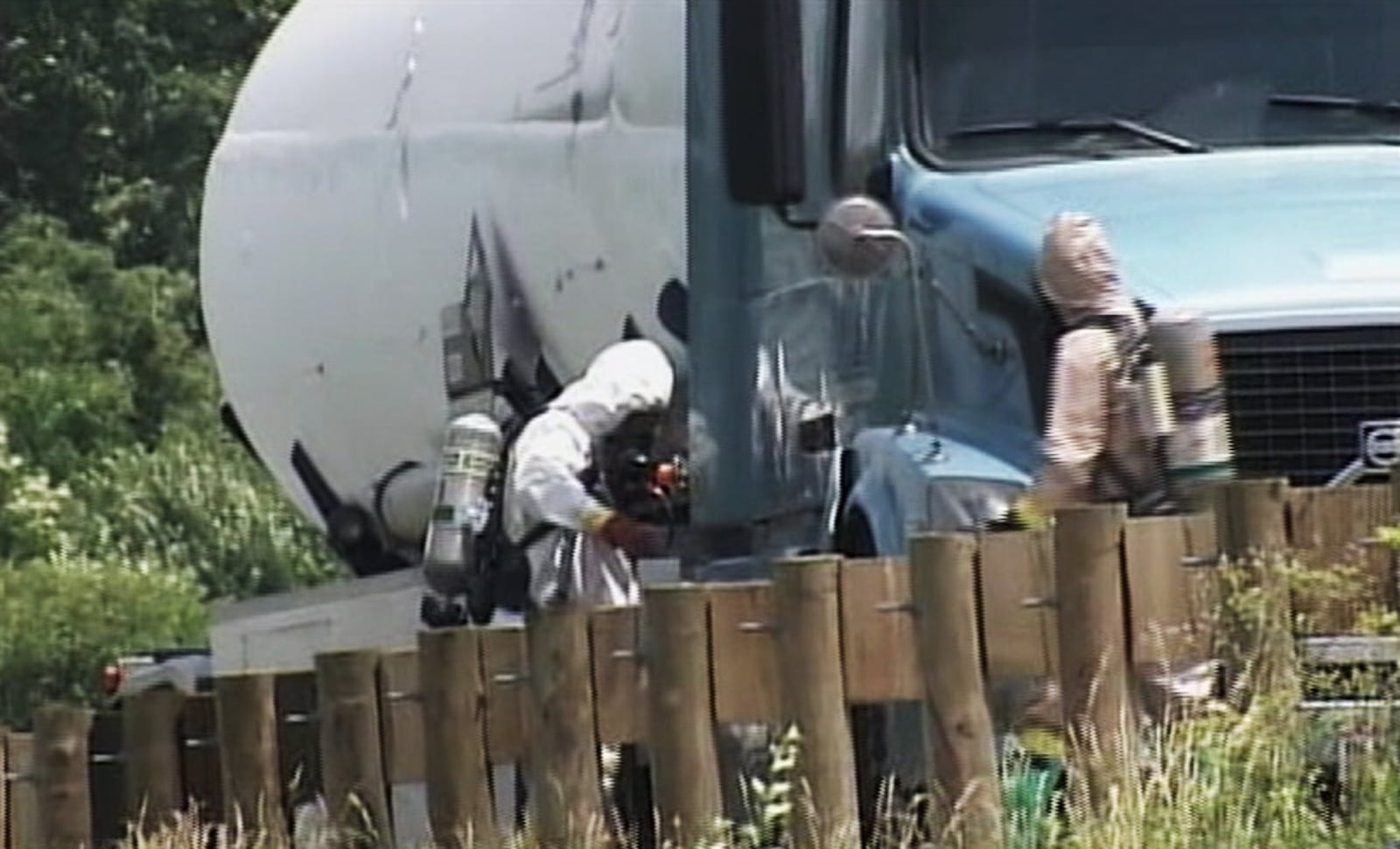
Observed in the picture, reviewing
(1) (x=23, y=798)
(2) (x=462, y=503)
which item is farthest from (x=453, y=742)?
(2) (x=462, y=503)

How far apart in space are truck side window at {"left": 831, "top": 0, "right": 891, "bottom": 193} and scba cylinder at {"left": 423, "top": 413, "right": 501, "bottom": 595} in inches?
98.6

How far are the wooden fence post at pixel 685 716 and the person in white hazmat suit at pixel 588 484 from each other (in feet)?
9.34

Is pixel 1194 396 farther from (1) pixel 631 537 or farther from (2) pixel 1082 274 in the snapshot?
(1) pixel 631 537

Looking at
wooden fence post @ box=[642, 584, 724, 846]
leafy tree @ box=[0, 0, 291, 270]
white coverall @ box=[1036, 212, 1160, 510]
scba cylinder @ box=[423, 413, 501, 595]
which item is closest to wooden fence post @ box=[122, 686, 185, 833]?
wooden fence post @ box=[642, 584, 724, 846]

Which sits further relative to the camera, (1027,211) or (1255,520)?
(1027,211)

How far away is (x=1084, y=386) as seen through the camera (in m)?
8.80

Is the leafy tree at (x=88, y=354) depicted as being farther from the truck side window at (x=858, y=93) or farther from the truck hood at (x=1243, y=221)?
the truck hood at (x=1243, y=221)

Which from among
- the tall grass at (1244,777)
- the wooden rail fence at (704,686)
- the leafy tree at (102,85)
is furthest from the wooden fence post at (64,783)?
the leafy tree at (102,85)

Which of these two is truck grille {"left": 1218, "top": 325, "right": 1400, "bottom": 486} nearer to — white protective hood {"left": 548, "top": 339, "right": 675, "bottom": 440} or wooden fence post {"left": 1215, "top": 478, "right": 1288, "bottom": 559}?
wooden fence post {"left": 1215, "top": 478, "right": 1288, "bottom": 559}

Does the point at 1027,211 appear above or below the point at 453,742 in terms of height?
above

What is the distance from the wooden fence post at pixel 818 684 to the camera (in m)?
8.13

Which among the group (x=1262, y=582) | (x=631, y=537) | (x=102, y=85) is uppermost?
(x=102, y=85)

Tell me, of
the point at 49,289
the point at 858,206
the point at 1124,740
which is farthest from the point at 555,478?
the point at 49,289

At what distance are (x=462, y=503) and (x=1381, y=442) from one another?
413 cm
